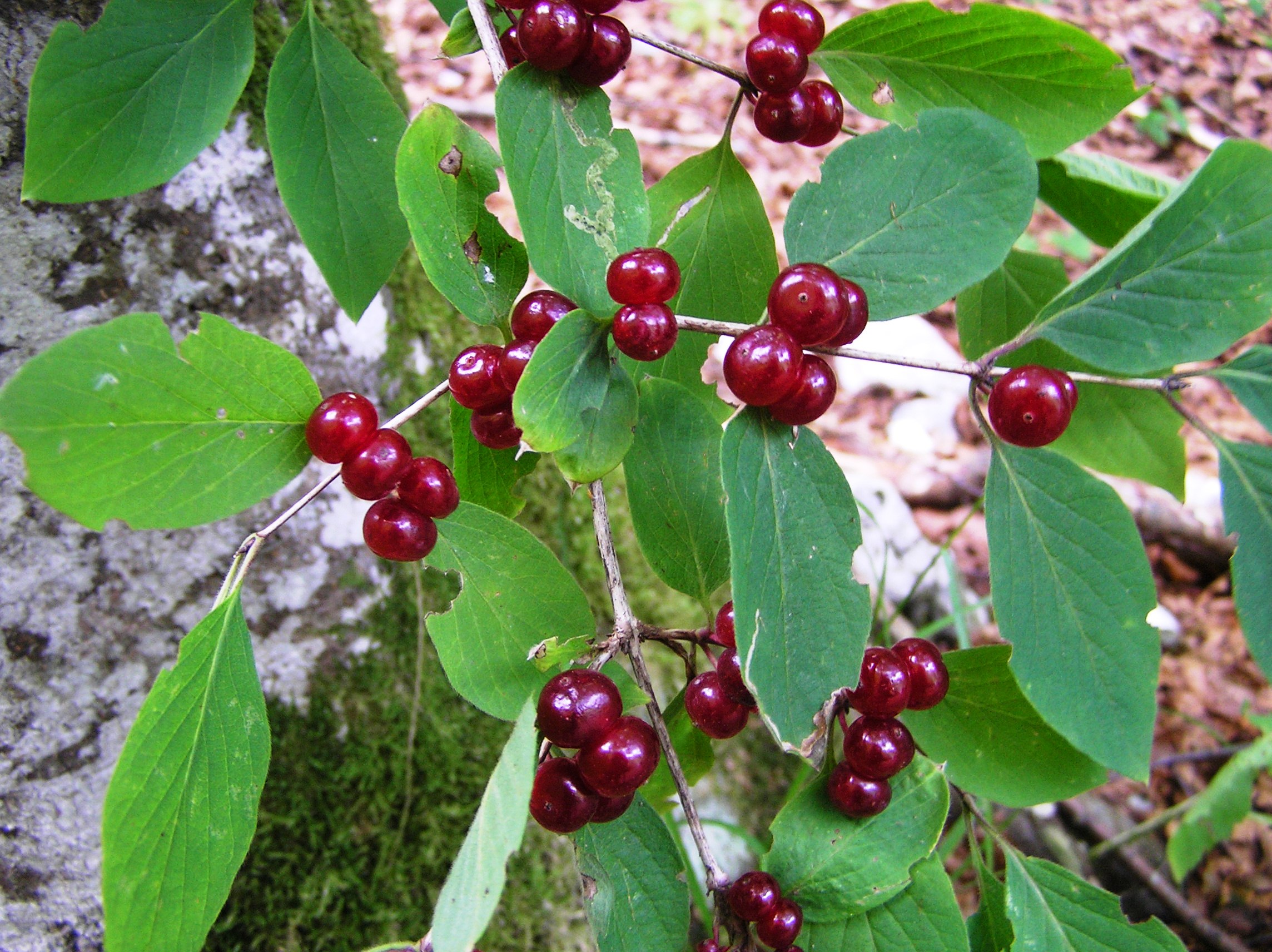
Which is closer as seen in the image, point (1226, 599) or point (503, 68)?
point (503, 68)

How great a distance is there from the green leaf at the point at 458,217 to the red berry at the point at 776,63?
0.31 metres

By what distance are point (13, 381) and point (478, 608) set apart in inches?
16.5

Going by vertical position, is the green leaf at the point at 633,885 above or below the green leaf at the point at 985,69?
below

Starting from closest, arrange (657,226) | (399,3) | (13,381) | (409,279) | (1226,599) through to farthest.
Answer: (13,381), (657,226), (409,279), (1226,599), (399,3)

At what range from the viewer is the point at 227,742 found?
80cm

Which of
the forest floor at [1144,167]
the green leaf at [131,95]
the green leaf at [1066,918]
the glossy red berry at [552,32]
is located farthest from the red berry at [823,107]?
the forest floor at [1144,167]

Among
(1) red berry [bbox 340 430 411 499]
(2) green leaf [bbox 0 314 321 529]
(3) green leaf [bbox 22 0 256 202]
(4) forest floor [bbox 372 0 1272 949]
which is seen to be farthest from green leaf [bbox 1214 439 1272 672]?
(4) forest floor [bbox 372 0 1272 949]

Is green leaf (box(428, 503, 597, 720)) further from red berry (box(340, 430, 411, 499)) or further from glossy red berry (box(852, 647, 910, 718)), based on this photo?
glossy red berry (box(852, 647, 910, 718))

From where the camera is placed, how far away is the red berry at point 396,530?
0.80m

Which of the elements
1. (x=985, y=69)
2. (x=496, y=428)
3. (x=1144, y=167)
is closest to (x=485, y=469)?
(x=496, y=428)

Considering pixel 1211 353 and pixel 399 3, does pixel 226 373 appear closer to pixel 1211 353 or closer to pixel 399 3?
pixel 1211 353

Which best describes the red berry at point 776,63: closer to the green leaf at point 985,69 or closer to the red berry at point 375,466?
the green leaf at point 985,69

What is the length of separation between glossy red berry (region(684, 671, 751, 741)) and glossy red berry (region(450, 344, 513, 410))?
34 cm

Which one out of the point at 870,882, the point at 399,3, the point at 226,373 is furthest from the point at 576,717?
→ the point at 399,3
